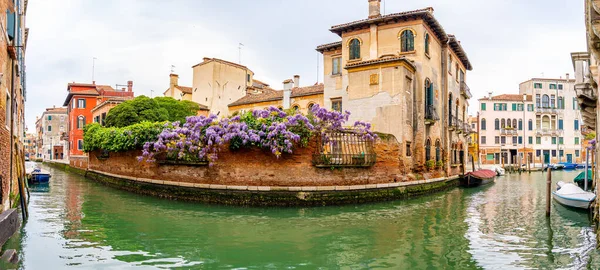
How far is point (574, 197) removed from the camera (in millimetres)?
13320

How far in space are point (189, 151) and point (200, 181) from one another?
113 cm

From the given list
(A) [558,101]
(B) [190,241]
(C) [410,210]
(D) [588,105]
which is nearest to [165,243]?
(B) [190,241]

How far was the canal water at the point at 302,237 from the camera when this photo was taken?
691 cm

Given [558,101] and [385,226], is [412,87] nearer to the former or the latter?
[385,226]

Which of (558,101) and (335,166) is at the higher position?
(558,101)

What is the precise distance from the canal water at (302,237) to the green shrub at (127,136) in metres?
3.74

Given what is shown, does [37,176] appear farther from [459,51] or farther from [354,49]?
[459,51]

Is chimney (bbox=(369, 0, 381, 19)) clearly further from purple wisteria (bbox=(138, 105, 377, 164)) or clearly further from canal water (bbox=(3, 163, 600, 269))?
canal water (bbox=(3, 163, 600, 269))

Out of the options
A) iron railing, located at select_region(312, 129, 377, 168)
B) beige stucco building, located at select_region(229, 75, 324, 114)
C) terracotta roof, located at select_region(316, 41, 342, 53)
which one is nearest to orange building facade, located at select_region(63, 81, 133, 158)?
beige stucco building, located at select_region(229, 75, 324, 114)

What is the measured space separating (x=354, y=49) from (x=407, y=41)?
113 inches

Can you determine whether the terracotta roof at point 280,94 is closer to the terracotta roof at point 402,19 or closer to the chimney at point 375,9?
the terracotta roof at point 402,19

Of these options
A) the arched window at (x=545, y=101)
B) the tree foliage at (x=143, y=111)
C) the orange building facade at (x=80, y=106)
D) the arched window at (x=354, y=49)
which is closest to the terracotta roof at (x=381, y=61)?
the arched window at (x=354, y=49)

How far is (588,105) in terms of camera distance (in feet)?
39.0

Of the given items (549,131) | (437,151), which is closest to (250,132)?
(437,151)
